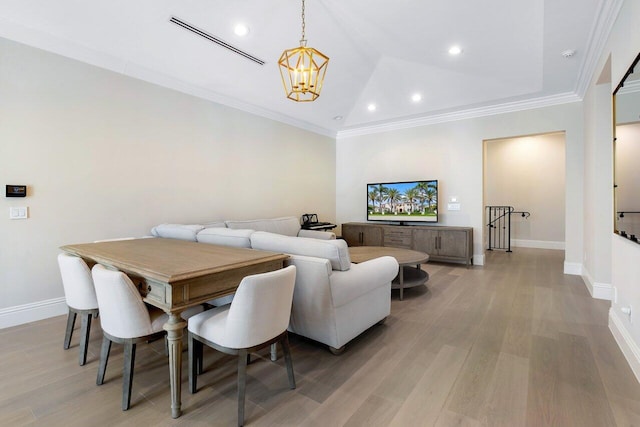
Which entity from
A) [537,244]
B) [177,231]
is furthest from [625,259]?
[537,244]

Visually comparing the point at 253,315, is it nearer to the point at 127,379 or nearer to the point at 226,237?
the point at 127,379

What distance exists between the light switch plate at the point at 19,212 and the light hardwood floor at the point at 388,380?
106 centimetres

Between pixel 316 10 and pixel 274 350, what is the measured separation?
3608 millimetres

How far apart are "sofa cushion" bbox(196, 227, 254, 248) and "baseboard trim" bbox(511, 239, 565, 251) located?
24.4 ft

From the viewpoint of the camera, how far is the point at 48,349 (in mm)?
2434

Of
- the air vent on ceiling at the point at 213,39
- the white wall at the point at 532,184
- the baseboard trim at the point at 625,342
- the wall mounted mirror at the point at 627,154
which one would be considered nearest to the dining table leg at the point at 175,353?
the baseboard trim at the point at 625,342

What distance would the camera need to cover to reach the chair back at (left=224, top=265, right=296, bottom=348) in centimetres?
158

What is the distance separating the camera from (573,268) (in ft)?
15.3

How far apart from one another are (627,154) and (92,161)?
501 centimetres

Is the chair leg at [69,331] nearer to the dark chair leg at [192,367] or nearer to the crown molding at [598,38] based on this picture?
the dark chair leg at [192,367]

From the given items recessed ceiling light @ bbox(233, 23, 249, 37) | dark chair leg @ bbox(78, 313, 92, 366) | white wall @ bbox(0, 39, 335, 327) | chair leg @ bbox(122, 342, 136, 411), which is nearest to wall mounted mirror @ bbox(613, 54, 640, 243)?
chair leg @ bbox(122, 342, 136, 411)

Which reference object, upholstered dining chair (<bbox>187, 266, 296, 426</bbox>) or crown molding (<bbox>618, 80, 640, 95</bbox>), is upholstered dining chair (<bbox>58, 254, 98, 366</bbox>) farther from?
crown molding (<bbox>618, 80, 640, 95</bbox>)

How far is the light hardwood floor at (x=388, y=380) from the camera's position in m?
1.65

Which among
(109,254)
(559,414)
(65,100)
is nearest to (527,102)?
(559,414)
